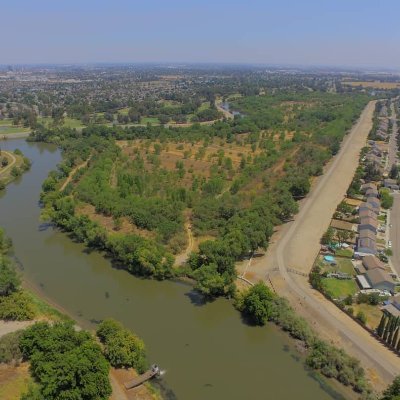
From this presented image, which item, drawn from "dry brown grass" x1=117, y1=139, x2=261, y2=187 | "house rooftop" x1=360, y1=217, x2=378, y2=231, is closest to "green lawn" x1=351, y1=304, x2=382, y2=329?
"house rooftop" x1=360, y1=217, x2=378, y2=231

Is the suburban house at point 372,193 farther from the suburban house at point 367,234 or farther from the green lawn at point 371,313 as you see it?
the green lawn at point 371,313

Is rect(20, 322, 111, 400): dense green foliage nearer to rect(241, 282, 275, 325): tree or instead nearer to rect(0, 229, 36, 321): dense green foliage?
Answer: rect(0, 229, 36, 321): dense green foliage

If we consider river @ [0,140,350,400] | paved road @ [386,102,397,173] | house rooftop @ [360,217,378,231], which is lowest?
river @ [0,140,350,400]

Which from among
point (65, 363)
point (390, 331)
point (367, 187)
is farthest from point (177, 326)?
point (367, 187)

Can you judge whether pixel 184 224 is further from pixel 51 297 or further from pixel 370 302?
pixel 370 302

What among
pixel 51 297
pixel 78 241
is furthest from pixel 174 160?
pixel 51 297

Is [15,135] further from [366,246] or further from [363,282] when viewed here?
[363,282]
